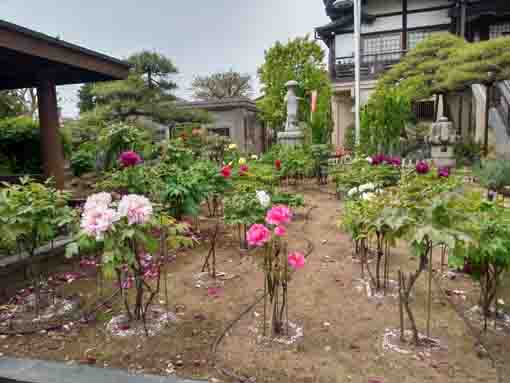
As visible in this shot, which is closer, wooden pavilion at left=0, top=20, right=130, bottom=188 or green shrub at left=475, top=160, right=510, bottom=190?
wooden pavilion at left=0, top=20, right=130, bottom=188

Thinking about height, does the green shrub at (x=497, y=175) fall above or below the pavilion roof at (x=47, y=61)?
below

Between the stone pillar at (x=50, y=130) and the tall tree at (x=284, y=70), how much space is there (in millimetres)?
11022

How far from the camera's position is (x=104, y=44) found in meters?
12.4

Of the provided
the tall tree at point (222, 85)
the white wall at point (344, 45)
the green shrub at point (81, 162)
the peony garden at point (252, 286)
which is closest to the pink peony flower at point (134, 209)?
the peony garden at point (252, 286)

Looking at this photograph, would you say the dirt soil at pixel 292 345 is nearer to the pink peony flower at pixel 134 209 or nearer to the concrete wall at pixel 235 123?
the pink peony flower at pixel 134 209

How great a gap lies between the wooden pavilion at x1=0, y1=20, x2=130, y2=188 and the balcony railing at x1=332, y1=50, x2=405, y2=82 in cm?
1243

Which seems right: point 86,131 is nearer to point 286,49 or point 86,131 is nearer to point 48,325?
point 286,49

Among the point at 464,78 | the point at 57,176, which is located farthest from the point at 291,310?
the point at 464,78

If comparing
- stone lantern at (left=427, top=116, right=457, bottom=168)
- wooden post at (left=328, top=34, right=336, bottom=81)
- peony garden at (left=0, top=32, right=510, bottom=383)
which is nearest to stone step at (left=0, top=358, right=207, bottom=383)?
peony garden at (left=0, top=32, right=510, bottom=383)

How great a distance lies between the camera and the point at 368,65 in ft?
50.9

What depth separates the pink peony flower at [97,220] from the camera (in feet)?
5.64

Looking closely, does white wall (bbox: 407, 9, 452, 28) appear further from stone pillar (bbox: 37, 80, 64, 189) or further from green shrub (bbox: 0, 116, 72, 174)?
stone pillar (bbox: 37, 80, 64, 189)

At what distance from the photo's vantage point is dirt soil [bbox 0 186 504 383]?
5.85 feet

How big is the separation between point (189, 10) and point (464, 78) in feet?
22.8
